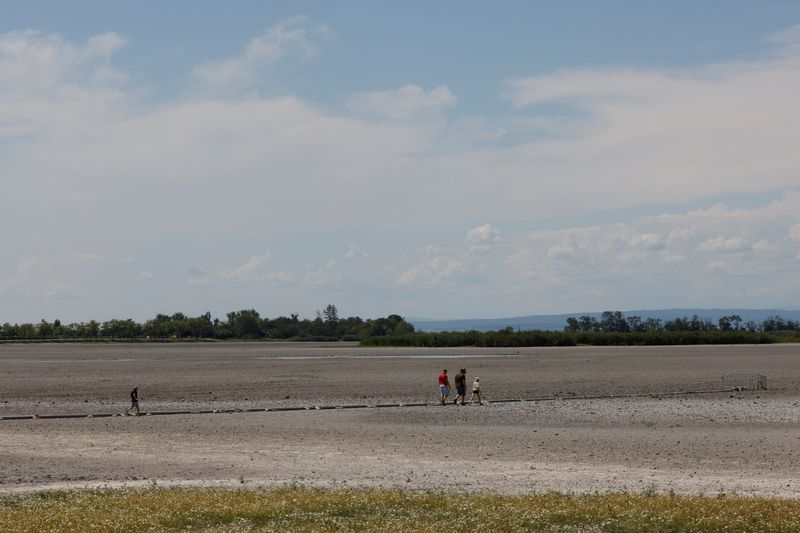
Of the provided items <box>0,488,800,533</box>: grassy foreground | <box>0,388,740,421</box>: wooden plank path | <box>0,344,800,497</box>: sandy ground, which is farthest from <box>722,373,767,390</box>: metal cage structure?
<box>0,488,800,533</box>: grassy foreground

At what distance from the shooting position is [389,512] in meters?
15.1

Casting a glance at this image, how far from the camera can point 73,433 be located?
29.9m

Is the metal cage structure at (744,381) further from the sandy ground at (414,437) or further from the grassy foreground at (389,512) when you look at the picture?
the grassy foreground at (389,512)

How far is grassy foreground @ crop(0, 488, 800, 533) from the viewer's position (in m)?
13.8

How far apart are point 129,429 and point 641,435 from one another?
17.5 meters

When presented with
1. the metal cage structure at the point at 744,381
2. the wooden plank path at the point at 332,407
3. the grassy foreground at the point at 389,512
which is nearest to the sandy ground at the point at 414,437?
the wooden plank path at the point at 332,407

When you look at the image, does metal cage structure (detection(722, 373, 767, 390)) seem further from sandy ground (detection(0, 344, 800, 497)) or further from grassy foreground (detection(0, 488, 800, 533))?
grassy foreground (detection(0, 488, 800, 533))

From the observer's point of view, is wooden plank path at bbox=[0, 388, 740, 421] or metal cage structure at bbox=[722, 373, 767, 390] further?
metal cage structure at bbox=[722, 373, 767, 390]

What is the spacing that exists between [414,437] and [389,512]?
43.9ft

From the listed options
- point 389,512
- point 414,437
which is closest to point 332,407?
point 414,437

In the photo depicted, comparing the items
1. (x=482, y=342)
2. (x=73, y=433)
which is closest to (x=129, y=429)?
(x=73, y=433)

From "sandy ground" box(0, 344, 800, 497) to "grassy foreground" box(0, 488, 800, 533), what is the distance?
8.54 ft

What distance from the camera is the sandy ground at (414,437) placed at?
20469mm

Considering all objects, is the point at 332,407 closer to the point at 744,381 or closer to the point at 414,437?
the point at 414,437
